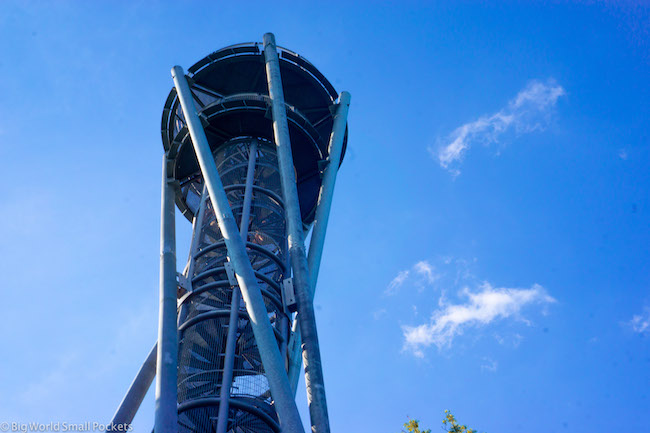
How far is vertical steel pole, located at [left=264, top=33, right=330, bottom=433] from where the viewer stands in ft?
53.3

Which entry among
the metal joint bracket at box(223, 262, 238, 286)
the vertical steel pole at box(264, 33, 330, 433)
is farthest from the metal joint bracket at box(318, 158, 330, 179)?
the metal joint bracket at box(223, 262, 238, 286)

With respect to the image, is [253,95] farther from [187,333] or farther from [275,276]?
Answer: [187,333]

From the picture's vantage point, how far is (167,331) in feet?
61.3

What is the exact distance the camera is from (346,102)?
27328 mm

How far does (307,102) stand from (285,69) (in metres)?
1.93

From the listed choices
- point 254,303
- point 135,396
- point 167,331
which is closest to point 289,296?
point 254,303

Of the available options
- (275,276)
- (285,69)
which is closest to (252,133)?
(285,69)

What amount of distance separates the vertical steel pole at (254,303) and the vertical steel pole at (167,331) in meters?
2.94

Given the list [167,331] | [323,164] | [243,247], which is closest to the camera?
[243,247]

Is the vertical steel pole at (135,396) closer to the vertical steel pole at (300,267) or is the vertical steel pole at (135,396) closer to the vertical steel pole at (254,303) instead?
the vertical steel pole at (254,303)

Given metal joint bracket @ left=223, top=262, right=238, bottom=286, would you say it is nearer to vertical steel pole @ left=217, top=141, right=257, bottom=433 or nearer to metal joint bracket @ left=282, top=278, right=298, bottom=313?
vertical steel pole @ left=217, top=141, right=257, bottom=433

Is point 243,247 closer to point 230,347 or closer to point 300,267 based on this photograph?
point 300,267

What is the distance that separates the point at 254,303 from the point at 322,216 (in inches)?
275

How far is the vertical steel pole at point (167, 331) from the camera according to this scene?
16.4 m
